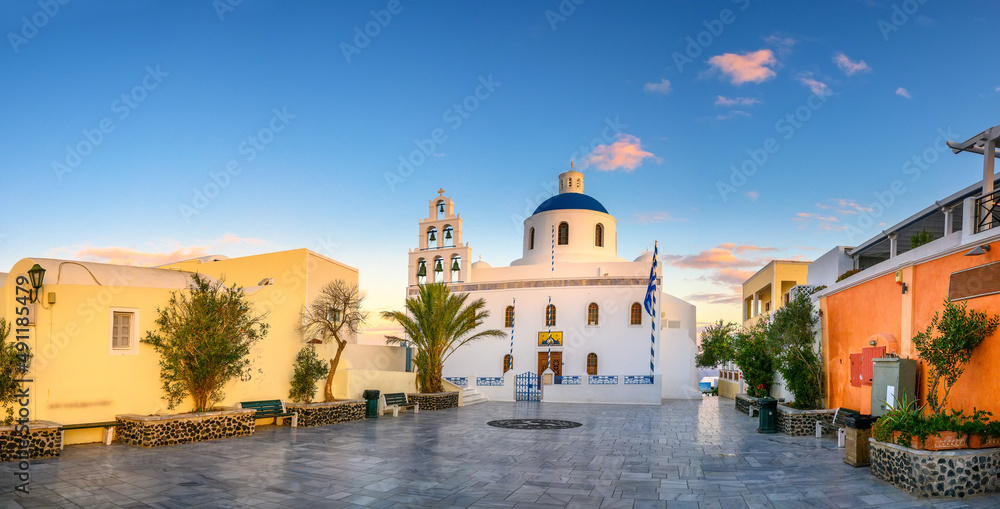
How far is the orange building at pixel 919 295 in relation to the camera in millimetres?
8133

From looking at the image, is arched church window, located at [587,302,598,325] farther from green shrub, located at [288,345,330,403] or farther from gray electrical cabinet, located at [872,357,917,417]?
gray electrical cabinet, located at [872,357,917,417]

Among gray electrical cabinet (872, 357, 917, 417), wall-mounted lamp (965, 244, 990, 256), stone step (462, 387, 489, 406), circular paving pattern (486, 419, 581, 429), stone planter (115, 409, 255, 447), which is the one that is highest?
wall-mounted lamp (965, 244, 990, 256)

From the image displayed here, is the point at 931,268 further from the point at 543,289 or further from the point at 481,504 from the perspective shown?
the point at 543,289

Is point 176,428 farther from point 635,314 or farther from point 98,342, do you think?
point 635,314

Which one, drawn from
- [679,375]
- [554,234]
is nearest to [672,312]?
[679,375]

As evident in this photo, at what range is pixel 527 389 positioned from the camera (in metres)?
24.1

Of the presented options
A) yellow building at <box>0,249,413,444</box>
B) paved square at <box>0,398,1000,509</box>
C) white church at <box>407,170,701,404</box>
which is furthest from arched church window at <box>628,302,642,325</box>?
yellow building at <box>0,249,413,444</box>

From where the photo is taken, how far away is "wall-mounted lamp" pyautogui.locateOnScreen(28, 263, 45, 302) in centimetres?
1051

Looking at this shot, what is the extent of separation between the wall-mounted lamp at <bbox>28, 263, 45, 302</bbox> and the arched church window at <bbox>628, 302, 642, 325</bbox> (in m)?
22.4

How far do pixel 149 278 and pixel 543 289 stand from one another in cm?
1944

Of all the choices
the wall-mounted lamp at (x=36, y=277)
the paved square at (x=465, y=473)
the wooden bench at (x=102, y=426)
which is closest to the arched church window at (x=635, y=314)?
the paved square at (x=465, y=473)

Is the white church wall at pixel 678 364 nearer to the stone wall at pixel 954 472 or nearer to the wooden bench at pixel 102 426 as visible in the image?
the stone wall at pixel 954 472

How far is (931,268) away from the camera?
9.47 metres

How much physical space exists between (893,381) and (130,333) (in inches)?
523
